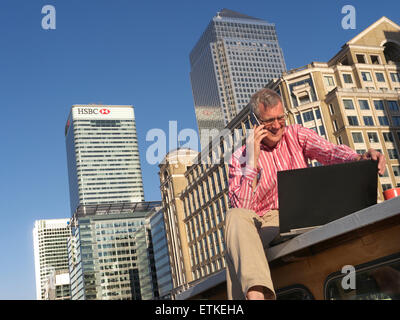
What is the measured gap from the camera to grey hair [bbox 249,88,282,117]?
13.1 feet

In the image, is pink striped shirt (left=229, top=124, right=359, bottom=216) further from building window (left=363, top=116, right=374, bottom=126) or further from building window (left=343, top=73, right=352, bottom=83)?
building window (left=343, top=73, right=352, bottom=83)

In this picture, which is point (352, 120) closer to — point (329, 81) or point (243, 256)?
point (329, 81)

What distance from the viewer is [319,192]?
3.16 meters

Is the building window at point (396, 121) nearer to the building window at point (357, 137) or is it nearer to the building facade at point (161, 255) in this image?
the building window at point (357, 137)

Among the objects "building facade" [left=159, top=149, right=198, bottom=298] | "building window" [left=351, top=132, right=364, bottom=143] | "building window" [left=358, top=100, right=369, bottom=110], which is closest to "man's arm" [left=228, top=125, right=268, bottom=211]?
"building window" [left=351, top=132, right=364, bottom=143]

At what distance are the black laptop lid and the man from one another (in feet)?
0.68

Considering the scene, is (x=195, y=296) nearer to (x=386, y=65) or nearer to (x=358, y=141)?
(x=358, y=141)

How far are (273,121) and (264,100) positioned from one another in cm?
19

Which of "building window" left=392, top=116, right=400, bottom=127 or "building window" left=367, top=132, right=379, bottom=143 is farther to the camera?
"building window" left=392, top=116, right=400, bottom=127

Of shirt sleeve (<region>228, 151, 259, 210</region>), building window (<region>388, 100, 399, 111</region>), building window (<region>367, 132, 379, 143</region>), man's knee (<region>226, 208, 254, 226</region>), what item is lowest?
man's knee (<region>226, 208, 254, 226</region>)

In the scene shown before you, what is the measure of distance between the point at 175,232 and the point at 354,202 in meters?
92.9

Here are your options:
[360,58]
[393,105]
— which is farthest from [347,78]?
[393,105]

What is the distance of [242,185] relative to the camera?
12.2ft
